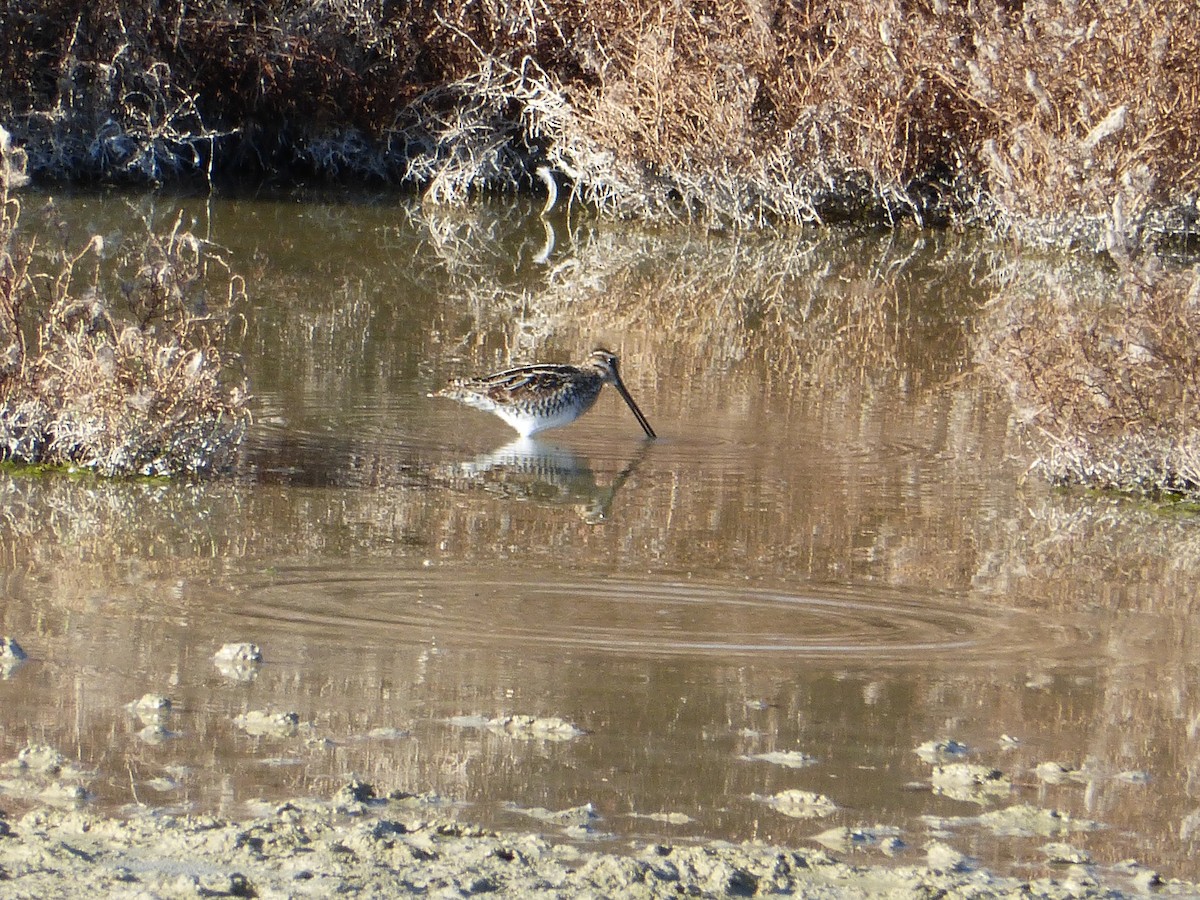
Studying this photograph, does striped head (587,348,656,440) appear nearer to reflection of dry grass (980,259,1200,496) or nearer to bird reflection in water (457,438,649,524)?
bird reflection in water (457,438,649,524)

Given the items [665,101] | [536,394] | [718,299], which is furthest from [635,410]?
[665,101]

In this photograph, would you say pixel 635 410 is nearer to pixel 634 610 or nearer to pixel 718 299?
pixel 634 610

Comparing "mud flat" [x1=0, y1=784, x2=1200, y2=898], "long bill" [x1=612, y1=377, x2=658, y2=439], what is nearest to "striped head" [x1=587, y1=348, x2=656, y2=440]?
"long bill" [x1=612, y1=377, x2=658, y2=439]

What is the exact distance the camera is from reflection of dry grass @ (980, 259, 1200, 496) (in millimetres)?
7184

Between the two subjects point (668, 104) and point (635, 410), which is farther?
point (668, 104)

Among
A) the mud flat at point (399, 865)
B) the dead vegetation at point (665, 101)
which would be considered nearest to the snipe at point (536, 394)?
the mud flat at point (399, 865)

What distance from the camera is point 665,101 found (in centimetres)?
1608

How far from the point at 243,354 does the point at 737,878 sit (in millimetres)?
6773

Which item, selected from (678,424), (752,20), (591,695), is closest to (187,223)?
(752,20)

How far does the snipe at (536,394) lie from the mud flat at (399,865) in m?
4.59

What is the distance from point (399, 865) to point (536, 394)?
4.88m

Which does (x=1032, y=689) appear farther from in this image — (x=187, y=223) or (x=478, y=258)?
(x=187, y=223)

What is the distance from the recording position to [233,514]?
6.62 m

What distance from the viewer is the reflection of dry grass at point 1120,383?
7.18m
